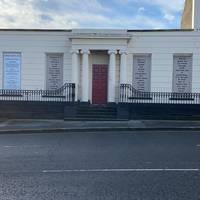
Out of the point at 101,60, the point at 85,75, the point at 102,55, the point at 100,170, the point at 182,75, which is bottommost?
the point at 100,170

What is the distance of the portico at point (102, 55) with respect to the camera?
1033 inches

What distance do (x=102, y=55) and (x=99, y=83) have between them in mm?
1579

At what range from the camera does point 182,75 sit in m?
26.6

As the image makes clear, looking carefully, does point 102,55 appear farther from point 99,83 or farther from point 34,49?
point 34,49

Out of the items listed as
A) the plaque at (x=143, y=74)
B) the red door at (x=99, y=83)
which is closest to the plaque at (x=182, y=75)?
the plaque at (x=143, y=74)

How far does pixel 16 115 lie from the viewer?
26.5 m

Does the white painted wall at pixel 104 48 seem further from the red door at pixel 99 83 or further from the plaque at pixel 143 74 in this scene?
the red door at pixel 99 83

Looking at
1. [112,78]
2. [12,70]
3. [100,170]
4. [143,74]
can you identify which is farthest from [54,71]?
[100,170]

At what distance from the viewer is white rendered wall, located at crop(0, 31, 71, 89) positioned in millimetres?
27125

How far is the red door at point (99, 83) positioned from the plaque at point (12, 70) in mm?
4215

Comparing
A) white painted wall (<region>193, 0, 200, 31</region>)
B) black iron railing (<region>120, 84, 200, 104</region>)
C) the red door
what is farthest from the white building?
black iron railing (<region>120, 84, 200, 104</region>)

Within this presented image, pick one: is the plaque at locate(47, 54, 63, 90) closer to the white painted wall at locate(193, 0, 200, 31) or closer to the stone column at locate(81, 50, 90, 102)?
the stone column at locate(81, 50, 90, 102)

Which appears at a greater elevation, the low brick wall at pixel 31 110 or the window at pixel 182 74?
the window at pixel 182 74

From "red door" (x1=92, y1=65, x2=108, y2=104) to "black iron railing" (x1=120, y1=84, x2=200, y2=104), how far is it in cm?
134
